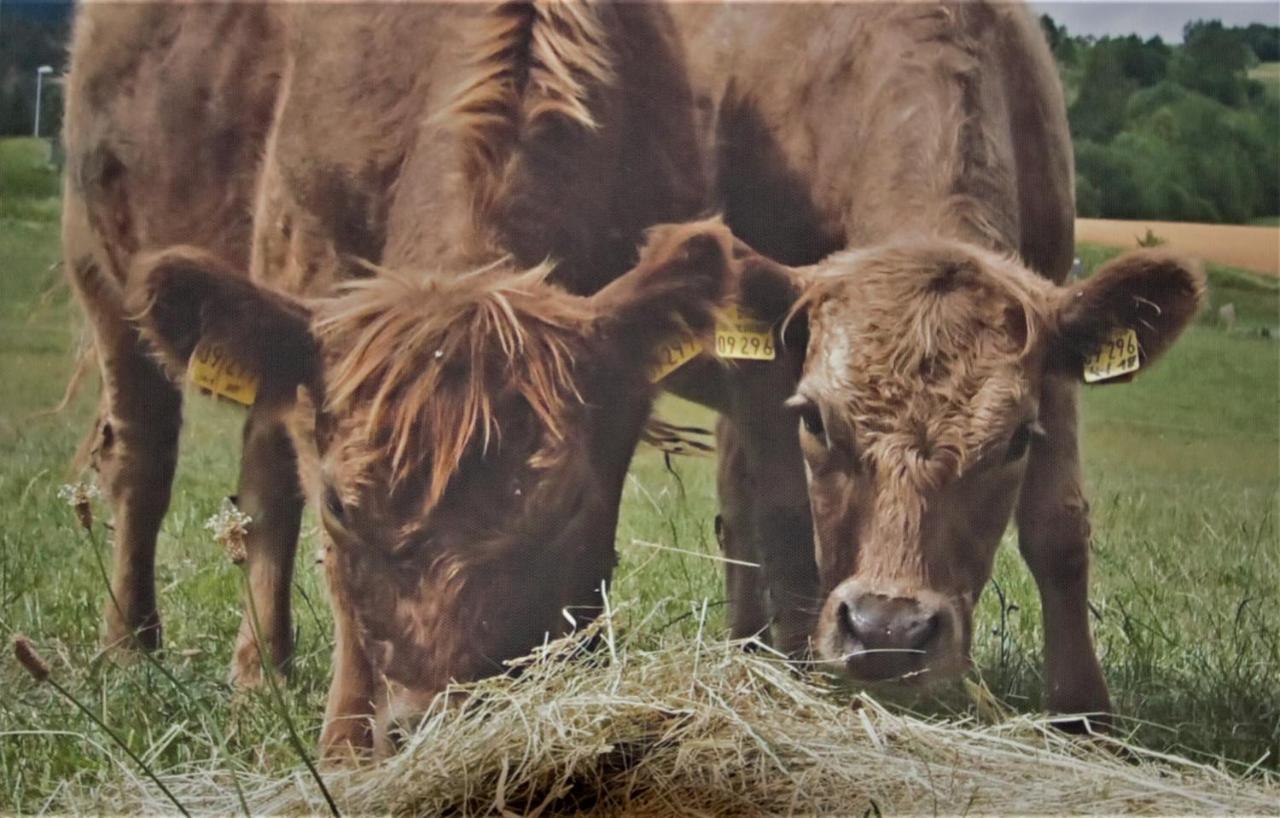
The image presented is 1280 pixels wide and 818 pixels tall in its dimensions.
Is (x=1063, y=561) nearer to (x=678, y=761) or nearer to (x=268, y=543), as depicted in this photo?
(x=678, y=761)

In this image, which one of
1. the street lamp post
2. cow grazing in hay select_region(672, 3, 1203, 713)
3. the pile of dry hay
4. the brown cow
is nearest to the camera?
the pile of dry hay

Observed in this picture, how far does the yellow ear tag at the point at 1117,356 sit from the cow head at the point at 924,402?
0.05ft

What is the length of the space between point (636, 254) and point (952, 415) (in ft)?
2.58

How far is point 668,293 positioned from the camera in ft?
11.6

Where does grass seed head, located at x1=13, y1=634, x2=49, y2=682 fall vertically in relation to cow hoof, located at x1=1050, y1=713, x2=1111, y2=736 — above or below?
above

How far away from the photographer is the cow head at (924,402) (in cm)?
357

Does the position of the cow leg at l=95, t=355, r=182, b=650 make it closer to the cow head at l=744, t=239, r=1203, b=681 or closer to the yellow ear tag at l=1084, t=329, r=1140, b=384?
the cow head at l=744, t=239, r=1203, b=681

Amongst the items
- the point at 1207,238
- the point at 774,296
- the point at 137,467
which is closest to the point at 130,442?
the point at 137,467

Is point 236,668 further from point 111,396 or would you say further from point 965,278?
point 965,278

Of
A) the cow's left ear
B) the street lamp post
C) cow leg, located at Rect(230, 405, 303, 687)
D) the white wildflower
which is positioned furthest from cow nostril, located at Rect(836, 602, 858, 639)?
the street lamp post

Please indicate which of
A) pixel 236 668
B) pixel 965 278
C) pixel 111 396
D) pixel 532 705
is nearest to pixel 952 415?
pixel 965 278

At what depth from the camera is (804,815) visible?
3551mm

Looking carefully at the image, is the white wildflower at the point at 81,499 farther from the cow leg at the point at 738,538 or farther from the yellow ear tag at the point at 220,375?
the cow leg at the point at 738,538

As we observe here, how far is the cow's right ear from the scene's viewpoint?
339 cm
